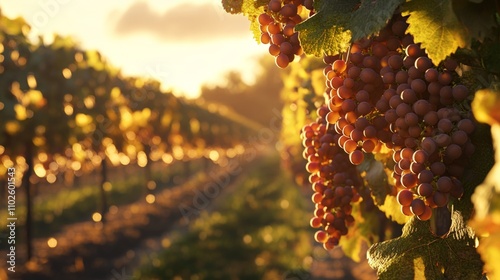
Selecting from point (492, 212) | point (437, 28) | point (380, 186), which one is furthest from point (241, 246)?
point (492, 212)

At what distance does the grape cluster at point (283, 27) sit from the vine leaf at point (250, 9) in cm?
8

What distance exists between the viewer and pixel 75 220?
2089 centimetres

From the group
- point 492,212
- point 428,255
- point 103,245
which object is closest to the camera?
point 492,212

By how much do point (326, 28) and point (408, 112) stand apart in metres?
0.35

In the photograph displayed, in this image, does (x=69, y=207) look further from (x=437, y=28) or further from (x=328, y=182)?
(x=437, y=28)

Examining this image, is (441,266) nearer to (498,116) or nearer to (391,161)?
(391,161)

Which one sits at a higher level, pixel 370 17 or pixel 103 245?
pixel 103 245

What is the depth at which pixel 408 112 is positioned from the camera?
1.55m

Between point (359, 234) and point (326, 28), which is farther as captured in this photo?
point (359, 234)

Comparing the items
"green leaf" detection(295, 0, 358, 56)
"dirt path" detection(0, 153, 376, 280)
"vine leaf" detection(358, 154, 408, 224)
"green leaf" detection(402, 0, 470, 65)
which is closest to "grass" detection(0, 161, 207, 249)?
"dirt path" detection(0, 153, 376, 280)

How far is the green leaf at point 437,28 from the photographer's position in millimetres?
1401

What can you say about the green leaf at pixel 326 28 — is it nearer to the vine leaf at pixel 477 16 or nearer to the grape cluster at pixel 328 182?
the vine leaf at pixel 477 16

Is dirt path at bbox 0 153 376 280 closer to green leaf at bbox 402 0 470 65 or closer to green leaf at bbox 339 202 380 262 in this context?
green leaf at bbox 339 202 380 262

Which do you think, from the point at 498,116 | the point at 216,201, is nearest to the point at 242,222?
the point at 216,201
